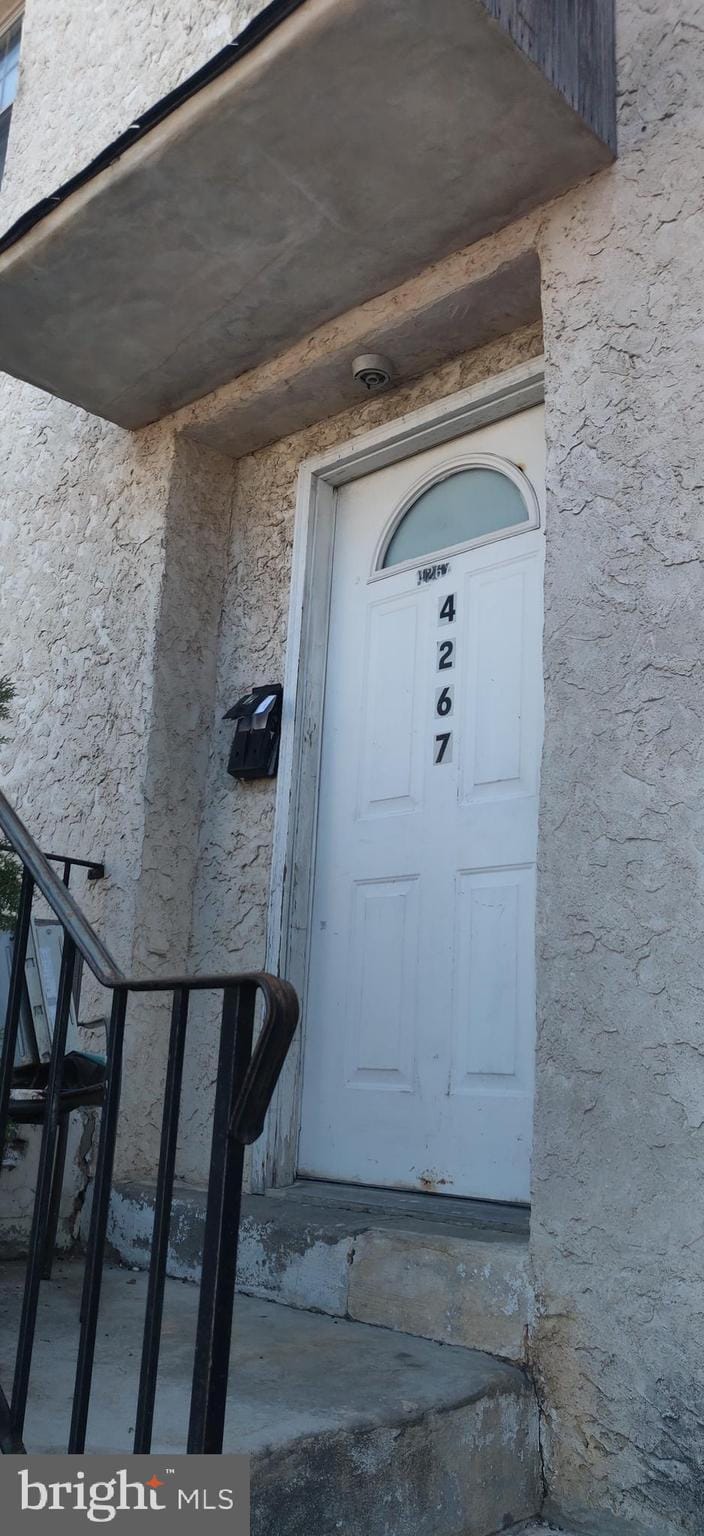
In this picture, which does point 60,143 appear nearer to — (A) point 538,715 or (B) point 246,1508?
(A) point 538,715

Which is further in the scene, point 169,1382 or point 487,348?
point 487,348

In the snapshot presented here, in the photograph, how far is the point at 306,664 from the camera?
11.8 ft

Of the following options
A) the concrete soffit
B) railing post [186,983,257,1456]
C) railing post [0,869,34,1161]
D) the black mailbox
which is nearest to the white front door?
the black mailbox

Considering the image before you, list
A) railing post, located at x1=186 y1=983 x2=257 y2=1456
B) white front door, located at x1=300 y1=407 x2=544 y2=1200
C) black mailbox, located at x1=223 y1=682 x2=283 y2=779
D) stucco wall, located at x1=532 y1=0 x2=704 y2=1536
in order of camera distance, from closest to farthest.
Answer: railing post, located at x1=186 y1=983 x2=257 y2=1456 < stucco wall, located at x1=532 y1=0 x2=704 y2=1536 < white front door, located at x1=300 y1=407 x2=544 y2=1200 < black mailbox, located at x1=223 y1=682 x2=283 y2=779

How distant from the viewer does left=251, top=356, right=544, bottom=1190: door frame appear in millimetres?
3246

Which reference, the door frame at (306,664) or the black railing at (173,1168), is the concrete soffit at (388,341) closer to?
the door frame at (306,664)

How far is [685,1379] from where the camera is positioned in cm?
207

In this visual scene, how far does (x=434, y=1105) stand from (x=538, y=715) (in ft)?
3.32

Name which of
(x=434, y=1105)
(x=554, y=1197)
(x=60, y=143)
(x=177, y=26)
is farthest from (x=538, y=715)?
(x=60, y=143)

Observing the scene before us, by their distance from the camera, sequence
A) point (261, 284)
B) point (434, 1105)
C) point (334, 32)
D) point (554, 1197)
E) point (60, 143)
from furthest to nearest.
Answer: point (60, 143) < point (261, 284) < point (434, 1105) < point (334, 32) < point (554, 1197)

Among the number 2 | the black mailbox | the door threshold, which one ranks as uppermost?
the number 2

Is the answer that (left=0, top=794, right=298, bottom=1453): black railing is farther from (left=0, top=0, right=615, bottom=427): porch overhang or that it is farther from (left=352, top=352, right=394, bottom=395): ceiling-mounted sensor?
(left=352, top=352, right=394, bottom=395): ceiling-mounted sensor

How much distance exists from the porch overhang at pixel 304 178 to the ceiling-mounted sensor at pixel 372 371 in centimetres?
15

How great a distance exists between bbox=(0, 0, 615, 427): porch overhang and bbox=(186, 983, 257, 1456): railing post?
202cm
